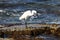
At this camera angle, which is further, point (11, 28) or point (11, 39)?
point (11, 28)

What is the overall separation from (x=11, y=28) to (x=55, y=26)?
90cm

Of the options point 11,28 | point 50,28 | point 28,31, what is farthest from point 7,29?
point 50,28

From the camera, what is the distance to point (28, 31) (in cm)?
558

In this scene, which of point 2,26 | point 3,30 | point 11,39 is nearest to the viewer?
point 11,39

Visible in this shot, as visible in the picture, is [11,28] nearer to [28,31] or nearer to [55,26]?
[28,31]

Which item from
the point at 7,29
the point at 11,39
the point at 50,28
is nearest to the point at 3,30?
the point at 7,29

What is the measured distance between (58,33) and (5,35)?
3.38 feet

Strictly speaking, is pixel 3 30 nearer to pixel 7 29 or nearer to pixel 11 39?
pixel 7 29

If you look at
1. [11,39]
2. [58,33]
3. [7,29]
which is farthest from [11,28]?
[58,33]

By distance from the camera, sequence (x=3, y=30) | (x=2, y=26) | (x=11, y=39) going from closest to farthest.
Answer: (x=11, y=39) → (x=3, y=30) → (x=2, y=26)

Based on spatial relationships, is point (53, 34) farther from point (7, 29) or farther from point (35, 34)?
point (7, 29)

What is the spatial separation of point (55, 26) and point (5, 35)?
3.44 feet

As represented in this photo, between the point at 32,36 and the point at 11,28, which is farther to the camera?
the point at 11,28

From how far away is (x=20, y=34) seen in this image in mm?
5551
